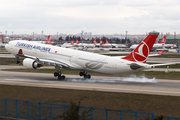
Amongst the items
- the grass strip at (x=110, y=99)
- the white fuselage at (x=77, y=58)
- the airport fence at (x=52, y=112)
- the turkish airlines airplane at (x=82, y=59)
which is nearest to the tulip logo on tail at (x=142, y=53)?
the turkish airlines airplane at (x=82, y=59)

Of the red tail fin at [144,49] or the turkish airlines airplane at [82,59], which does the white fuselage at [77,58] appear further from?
the red tail fin at [144,49]

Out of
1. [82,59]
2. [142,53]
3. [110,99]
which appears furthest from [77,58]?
[110,99]

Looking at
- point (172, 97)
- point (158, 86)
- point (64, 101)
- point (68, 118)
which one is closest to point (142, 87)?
point (158, 86)

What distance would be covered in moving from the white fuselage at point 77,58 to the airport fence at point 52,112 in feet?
65.8

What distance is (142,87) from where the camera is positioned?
3784 centimetres

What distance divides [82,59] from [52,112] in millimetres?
23488

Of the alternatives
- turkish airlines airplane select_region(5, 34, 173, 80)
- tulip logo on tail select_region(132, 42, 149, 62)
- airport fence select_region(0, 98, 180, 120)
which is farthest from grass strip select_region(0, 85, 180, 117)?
tulip logo on tail select_region(132, 42, 149, 62)

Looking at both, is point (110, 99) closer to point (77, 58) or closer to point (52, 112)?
point (52, 112)

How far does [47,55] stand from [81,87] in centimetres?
1283

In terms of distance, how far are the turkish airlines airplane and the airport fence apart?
19545 mm

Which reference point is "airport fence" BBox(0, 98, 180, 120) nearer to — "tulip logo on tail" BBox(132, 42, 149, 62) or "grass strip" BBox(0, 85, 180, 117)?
"grass strip" BBox(0, 85, 180, 117)

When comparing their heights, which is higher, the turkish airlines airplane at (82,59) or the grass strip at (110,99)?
the turkish airlines airplane at (82,59)

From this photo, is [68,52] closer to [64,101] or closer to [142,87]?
[142,87]

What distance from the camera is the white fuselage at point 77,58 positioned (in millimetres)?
40469
